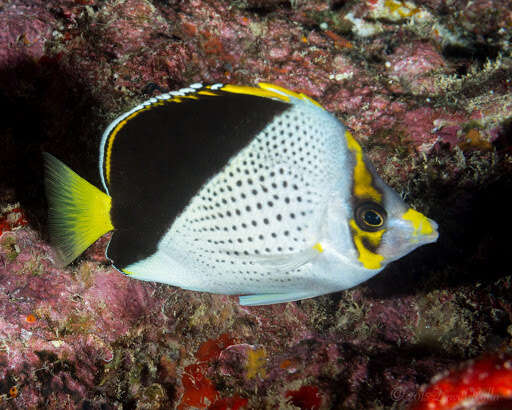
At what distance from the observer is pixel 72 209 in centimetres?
164

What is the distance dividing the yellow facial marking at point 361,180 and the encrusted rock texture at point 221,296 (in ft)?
4.01

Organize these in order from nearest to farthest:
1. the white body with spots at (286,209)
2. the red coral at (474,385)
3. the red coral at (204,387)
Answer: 1. the red coral at (474,385)
2. the white body with spots at (286,209)
3. the red coral at (204,387)

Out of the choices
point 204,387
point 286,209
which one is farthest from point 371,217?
point 204,387

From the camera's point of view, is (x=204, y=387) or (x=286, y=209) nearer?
(x=286, y=209)

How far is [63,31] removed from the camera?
93.7 inches

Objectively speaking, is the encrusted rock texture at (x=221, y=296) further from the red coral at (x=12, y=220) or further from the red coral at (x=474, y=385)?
the red coral at (x=474, y=385)

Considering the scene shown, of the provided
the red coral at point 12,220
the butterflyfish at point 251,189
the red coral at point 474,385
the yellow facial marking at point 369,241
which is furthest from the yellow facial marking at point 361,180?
the red coral at point 12,220

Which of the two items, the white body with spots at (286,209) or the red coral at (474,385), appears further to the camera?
the white body with spots at (286,209)

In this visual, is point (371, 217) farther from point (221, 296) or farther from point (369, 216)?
point (221, 296)

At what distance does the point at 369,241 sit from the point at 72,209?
1.40 metres

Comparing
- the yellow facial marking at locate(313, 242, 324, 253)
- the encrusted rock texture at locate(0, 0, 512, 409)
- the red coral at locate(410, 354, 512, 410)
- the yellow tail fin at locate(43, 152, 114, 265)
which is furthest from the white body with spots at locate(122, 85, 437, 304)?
the encrusted rock texture at locate(0, 0, 512, 409)

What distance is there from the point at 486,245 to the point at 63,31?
3440mm

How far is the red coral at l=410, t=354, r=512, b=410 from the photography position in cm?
131

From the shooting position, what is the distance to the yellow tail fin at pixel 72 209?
1.61 m
